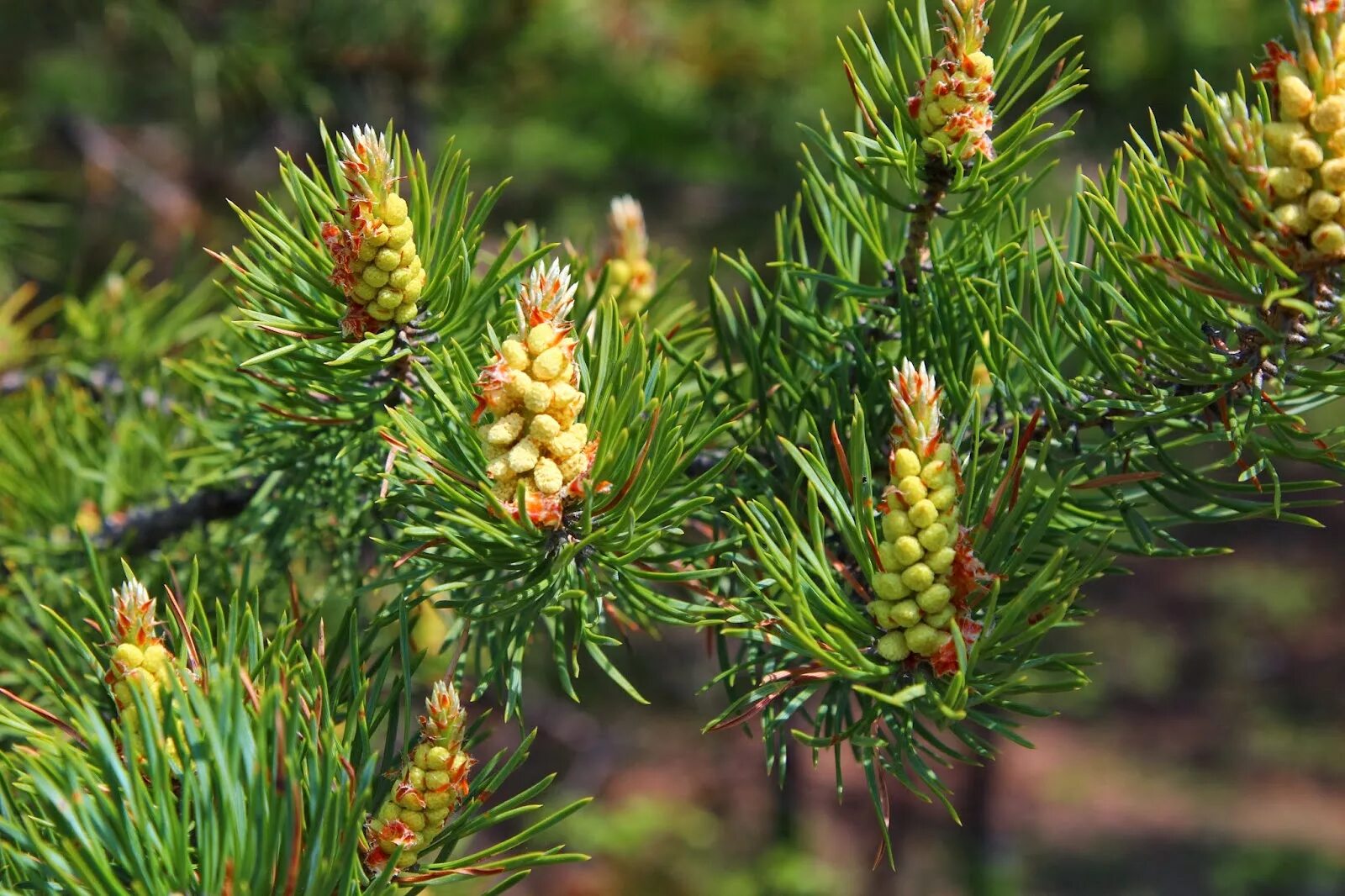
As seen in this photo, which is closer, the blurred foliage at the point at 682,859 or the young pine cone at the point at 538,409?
the young pine cone at the point at 538,409

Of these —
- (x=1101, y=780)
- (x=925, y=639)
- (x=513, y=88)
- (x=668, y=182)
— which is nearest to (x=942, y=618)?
(x=925, y=639)

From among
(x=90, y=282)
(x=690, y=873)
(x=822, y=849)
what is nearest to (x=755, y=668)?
(x=90, y=282)

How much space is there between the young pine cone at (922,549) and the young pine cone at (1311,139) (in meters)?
0.12

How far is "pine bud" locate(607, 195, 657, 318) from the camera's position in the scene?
55cm

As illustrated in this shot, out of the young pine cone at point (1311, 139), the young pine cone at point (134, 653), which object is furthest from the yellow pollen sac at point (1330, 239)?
the young pine cone at point (134, 653)

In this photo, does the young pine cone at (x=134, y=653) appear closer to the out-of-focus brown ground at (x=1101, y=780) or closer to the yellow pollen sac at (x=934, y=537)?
the yellow pollen sac at (x=934, y=537)

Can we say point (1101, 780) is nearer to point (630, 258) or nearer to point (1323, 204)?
point (630, 258)

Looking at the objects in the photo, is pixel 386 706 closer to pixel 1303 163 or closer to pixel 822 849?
pixel 1303 163

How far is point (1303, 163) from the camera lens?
312 mm

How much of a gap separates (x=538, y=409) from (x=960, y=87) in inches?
7.4

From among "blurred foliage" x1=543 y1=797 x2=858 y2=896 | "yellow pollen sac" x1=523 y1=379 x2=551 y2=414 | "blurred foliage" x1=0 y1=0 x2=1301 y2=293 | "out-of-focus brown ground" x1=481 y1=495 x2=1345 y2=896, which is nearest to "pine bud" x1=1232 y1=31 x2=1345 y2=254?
"yellow pollen sac" x1=523 y1=379 x2=551 y2=414

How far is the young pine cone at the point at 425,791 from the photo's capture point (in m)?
0.37

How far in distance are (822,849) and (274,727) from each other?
326 cm

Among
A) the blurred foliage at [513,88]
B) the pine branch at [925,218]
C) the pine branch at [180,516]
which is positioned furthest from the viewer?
the blurred foliage at [513,88]
